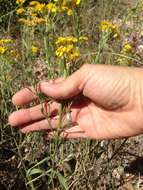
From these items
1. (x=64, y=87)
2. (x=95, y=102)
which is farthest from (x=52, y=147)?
(x=64, y=87)

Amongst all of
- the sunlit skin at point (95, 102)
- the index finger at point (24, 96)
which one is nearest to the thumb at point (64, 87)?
the sunlit skin at point (95, 102)

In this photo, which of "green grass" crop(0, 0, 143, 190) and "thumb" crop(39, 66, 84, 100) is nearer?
"thumb" crop(39, 66, 84, 100)

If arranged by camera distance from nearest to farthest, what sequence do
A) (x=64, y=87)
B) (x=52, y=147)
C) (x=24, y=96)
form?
(x=64, y=87) < (x=24, y=96) < (x=52, y=147)

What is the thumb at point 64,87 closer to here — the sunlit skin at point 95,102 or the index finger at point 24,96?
the sunlit skin at point 95,102

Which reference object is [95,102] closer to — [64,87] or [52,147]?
[64,87]

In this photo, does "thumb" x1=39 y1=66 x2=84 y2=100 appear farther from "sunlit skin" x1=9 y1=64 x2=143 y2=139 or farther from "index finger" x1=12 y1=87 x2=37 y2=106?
"index finger" x1=12 y1=87 x2=37 y2=106

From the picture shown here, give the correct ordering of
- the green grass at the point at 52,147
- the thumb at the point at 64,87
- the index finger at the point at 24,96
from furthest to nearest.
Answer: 1. the green grass at the point at 52,147
2. the index finger at the point at 24,96
3. the thumb at the point at 64,87

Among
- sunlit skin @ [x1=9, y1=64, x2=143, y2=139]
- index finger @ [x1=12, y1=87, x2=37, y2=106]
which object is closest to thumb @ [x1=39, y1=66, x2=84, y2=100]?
sunlit skin @ [x1=9, y1=64, x2=143, y2=139]
